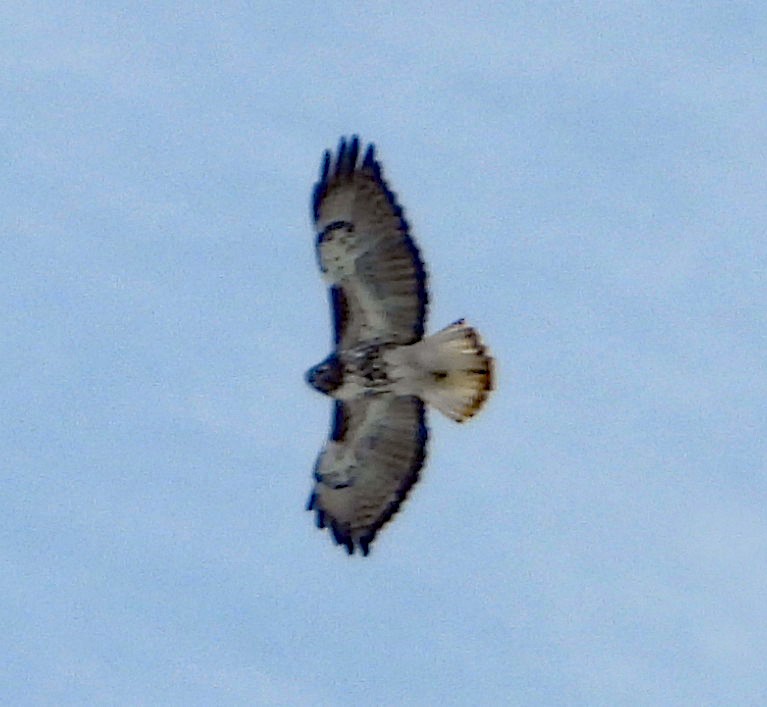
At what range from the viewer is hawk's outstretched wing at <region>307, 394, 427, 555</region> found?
1035 inches

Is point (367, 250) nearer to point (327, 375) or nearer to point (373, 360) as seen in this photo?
point (373, 360)

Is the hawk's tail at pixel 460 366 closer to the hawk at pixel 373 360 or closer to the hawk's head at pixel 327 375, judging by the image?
the hawk at pixel 373 360

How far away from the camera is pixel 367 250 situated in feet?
83.0

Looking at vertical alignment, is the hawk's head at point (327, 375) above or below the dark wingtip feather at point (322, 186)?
below

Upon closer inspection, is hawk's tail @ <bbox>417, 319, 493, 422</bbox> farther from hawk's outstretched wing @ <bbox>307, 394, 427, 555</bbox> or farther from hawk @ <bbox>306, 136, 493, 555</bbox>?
hawk's outstretched wing @ <bbox>307, 394, 427, 555</bbox>

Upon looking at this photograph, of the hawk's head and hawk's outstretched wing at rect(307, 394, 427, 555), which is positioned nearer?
the hawk's head

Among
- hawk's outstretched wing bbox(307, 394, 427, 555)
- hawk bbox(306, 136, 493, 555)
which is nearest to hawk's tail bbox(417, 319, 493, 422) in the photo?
hawk bbox(306, 136, 493, 555)

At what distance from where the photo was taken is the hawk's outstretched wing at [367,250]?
25219 millimetres

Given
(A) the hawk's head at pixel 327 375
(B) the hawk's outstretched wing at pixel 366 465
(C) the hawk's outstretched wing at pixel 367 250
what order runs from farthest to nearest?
(B) the hawk's outstretched wing at pixel 366 465
(A) the hawk's head at pixel 327 375
(C) the hawk's outstretched wing at pixel 367 250

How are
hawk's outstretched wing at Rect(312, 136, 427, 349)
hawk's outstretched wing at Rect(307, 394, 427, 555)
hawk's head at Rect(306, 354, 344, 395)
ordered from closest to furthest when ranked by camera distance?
hawk's outstretched wing at Rect(312, 136, 427, 349), hawk's head at Rect(306, 354, 344, 395), hawk's outstretched wing at Rect(307, 394, 427, 555)

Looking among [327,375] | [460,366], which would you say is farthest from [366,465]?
[460,366]

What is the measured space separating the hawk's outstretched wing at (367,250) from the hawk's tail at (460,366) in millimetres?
242

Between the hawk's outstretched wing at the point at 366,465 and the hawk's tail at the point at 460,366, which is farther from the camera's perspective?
the hawk's outstretched wing at the point at 366,465

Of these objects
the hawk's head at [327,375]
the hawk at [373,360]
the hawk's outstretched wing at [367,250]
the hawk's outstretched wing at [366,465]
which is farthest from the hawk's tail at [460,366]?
the hawk's head at [327,375]
